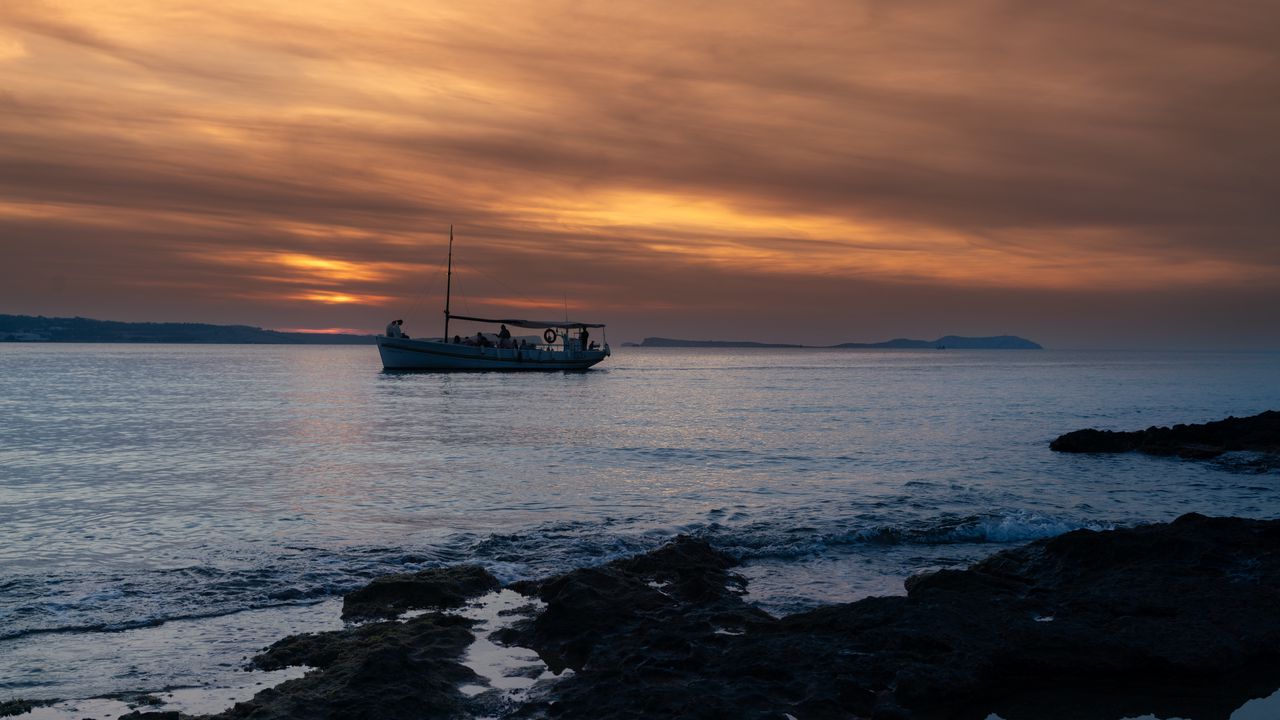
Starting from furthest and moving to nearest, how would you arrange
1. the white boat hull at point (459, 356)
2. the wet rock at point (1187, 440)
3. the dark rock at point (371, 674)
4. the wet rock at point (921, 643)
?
the white boat hull at point (459, 356) → the wet rock at point (1187, 440) → the wet rock at point (921, 643) → the dark rock at point (371, 674)

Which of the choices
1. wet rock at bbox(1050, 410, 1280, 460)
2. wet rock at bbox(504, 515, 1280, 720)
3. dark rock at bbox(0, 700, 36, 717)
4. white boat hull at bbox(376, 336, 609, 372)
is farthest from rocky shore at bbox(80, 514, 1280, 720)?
white boat hull at bbox(376, 336, 609, 372)

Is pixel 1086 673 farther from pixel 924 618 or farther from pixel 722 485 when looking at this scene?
pixel 722 485

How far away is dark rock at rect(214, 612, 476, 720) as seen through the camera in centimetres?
575

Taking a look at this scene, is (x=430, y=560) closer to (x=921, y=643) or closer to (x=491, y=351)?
(x=921, y=643)

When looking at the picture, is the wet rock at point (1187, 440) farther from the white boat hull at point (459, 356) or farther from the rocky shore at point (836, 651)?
the white boat hull at point (459, 356)

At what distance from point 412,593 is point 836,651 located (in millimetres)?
4462

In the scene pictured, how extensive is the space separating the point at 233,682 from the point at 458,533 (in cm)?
651

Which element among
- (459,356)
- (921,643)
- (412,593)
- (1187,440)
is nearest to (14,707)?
(412,593)

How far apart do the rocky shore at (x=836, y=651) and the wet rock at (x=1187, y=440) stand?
16595 millimetres

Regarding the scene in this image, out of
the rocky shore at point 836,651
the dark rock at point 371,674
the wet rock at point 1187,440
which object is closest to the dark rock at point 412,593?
the rocky shore at point 836,651

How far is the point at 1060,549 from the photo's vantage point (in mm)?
9688

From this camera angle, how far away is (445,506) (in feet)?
50.9

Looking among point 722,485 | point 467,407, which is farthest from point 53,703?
point 467,407

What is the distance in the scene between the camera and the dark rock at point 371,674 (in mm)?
5754
